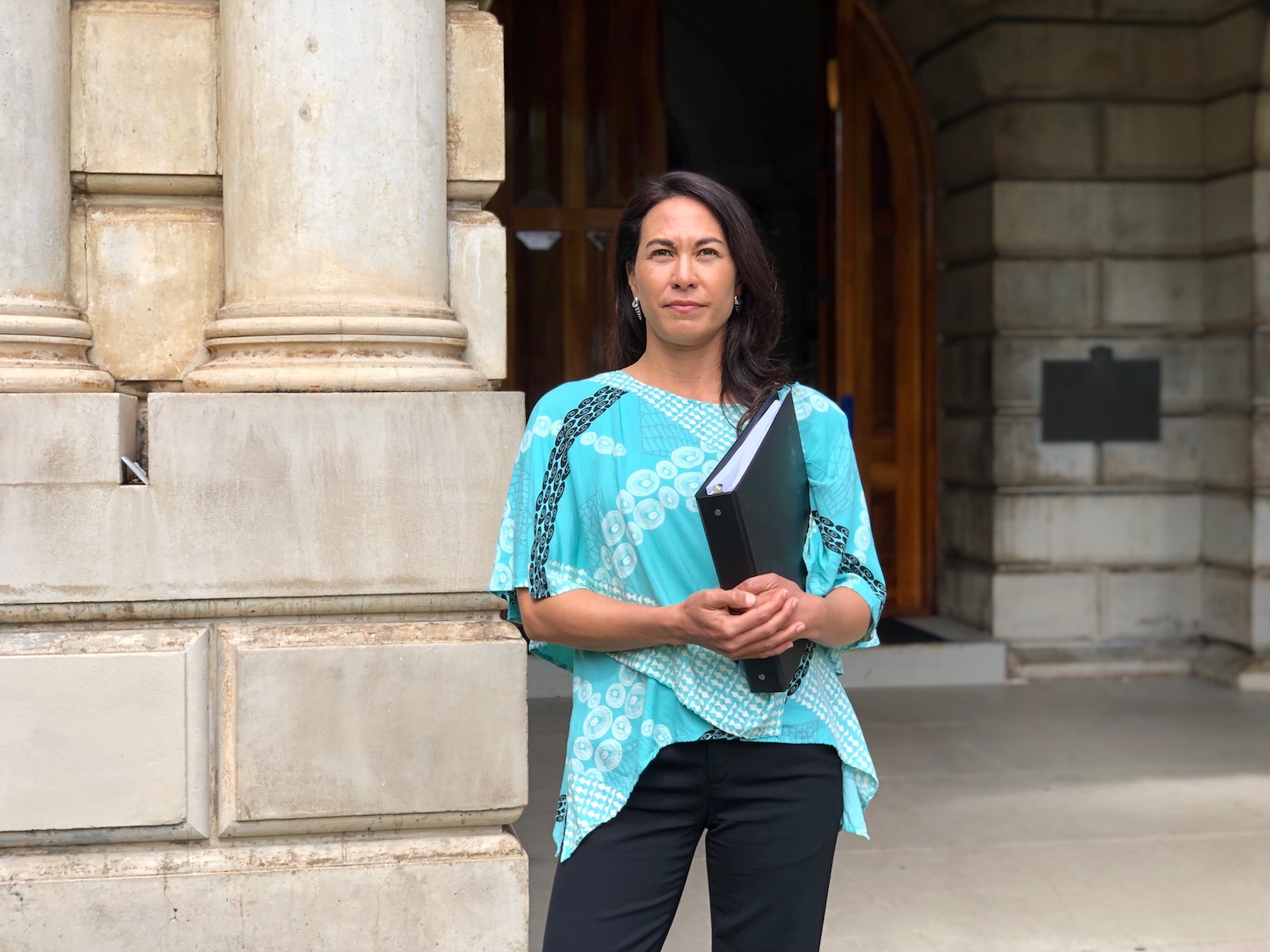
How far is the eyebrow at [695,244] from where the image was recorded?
224 centimetres

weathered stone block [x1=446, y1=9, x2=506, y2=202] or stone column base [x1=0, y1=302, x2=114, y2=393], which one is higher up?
weathered stone block [x1=446, y1=9, x2=506, y2=202]

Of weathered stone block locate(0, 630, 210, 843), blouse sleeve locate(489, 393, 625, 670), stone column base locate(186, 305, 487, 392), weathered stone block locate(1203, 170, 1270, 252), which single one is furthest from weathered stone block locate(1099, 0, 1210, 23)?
blouse sleeve locate(489, 393, 625, 670)

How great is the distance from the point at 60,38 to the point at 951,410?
6578 mm

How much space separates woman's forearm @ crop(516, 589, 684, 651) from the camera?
6.84ft

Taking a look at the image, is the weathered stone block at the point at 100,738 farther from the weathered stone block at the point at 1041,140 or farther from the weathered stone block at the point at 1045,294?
the weathered stone block at the point at 1041,140

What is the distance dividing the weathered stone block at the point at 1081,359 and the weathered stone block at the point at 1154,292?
0.13m

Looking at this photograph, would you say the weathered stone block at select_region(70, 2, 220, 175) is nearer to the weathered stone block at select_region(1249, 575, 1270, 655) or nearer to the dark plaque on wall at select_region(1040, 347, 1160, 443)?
the dark plaque on wall at select_region(1040, 347, 1160, 443)

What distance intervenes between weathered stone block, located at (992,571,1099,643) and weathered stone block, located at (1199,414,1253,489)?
928 mm

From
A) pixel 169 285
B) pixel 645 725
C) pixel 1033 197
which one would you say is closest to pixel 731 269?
pixel 645 725

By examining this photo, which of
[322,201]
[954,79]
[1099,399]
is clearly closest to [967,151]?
[954,79]

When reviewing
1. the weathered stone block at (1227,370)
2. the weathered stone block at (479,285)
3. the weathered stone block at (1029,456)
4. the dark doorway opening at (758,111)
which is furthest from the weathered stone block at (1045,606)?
the weathered stone block at (479,285)

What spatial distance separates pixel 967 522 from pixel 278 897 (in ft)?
20.7

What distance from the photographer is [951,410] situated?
9305 mm

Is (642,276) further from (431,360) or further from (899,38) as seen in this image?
(899,38)
